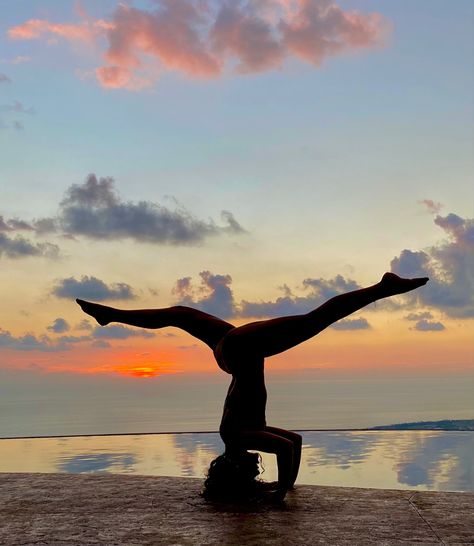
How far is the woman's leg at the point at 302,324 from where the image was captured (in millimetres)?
5301

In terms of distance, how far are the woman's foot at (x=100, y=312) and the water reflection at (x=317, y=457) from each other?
1.91 meters

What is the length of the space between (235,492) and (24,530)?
174 cm

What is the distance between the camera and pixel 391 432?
1004 cm

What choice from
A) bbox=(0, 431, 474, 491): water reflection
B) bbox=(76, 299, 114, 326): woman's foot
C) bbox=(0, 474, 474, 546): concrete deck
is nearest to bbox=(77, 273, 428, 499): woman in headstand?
bbox=(0, 474, 474, 546): concrete deck

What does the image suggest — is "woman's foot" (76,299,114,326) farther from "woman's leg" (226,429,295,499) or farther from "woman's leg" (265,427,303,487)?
"woman's leg" (265,427,303,487)

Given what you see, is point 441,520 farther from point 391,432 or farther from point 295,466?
point 391,432

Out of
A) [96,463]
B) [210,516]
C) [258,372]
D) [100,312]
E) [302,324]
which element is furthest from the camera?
[96,463]

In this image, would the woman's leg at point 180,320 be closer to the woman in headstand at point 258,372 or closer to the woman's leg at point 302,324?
the woman in headstand at point 258,372

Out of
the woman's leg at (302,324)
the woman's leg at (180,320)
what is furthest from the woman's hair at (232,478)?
the woman's leg at (180,320)

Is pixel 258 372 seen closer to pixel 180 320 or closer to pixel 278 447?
pixel 278 447

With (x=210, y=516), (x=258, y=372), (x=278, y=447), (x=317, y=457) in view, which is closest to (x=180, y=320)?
(x=258, y=372)

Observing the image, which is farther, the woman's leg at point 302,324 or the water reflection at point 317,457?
the water reflection at point 317,457

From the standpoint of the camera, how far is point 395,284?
5312 millimetres

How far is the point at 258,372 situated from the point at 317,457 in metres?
2.81
